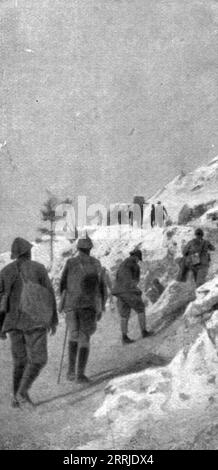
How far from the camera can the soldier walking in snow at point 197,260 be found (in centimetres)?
1114

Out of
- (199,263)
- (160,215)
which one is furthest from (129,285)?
(160,215)

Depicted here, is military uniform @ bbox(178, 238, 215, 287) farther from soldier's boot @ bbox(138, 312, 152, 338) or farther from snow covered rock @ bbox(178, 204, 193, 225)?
snow covered rock @ bbox(178, 204, 193, 225)

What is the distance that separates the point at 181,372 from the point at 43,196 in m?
7.09

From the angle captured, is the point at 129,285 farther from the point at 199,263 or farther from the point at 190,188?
the point at 190,188

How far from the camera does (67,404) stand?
661cm

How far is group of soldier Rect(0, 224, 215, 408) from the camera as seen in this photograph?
22.4ft

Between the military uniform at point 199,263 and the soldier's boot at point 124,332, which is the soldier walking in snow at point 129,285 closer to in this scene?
the soldier's boot at point 124,332

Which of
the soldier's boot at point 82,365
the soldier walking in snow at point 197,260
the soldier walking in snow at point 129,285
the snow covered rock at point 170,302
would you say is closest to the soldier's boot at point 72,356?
the soldier's boot at point 82,365

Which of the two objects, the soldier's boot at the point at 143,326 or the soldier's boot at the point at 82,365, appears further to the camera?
the soldier's boot at the point at 143,326

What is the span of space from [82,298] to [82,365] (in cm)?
81

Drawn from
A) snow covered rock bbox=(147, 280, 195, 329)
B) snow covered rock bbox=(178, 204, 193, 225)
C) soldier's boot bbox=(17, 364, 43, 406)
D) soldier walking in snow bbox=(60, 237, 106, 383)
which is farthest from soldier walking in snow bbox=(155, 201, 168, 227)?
soldier's boot bbox=(17, 364, 43, 406)
